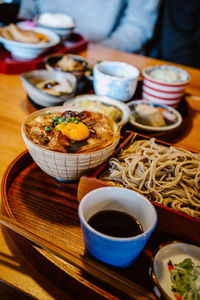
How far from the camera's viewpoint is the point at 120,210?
1134mm

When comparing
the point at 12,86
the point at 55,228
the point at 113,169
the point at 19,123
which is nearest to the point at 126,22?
the point at 12,86

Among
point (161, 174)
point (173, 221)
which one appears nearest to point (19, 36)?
point (161, 174)

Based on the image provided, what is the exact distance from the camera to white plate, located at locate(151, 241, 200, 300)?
947mm

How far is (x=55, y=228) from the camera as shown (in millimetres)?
1178

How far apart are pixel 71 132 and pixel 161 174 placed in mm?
518

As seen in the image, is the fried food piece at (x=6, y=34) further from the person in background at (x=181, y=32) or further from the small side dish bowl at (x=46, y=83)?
the person in background at (x=181, y=32)

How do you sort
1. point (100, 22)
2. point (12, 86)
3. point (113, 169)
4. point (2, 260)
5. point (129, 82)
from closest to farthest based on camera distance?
point (2, 260)
point (113, 169)
point (129, 82)
point (12, 86)
point (100, 22)

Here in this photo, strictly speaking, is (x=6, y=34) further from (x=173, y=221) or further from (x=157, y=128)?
(x=173, y=221)

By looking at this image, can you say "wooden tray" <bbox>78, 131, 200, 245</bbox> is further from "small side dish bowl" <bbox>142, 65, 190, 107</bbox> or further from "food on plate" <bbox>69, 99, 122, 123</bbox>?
"small side dish bowl" <bbox>142, 65, 190, 107</bbox>

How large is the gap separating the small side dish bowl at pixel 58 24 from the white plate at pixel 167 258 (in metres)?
2.80

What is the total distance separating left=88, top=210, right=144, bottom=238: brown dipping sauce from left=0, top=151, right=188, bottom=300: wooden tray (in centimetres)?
13

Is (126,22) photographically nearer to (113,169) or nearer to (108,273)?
(113,169)

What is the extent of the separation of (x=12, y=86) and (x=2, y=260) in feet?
5.46

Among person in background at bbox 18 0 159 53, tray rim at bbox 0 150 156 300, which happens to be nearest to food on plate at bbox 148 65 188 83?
tray rim at bbox 0 150 156 300
